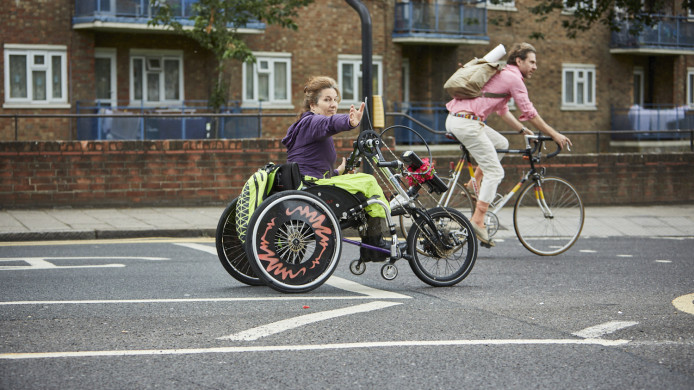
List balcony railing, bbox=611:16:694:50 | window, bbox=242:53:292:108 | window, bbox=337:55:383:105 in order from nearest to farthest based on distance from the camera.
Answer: window, bbox=242:53:292:108, window, bbox=337:55:383:105, balcony railing, bbox=611:16:694:50

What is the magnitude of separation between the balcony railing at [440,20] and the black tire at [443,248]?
22107mm

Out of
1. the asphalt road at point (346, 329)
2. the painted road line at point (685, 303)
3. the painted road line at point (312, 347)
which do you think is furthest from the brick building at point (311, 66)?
the painted road line at point (312, 347)

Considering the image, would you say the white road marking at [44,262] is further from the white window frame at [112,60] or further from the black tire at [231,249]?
the white window frame at [112,60]

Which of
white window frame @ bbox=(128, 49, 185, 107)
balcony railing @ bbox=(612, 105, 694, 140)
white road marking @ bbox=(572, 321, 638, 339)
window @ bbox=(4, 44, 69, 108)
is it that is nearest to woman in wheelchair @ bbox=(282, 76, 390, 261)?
white road marking @ bbox=(572, 321, 638, 339)

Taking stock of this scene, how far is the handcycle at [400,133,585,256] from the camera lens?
946 cm

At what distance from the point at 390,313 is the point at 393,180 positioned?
1340mm

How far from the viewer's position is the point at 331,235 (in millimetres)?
6703

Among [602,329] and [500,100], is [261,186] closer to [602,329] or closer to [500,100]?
[602,329]

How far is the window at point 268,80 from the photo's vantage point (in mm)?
27797

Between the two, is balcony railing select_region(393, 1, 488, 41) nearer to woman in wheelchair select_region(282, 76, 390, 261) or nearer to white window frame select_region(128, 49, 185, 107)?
white window frame select_region(128, 49, 185, 107)

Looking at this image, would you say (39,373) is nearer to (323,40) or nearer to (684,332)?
(684,332)

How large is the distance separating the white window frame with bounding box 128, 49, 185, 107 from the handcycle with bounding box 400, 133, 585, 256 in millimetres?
17776

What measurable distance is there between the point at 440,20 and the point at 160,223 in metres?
18.9

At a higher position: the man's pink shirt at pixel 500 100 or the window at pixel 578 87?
the window at pixel 578 87
